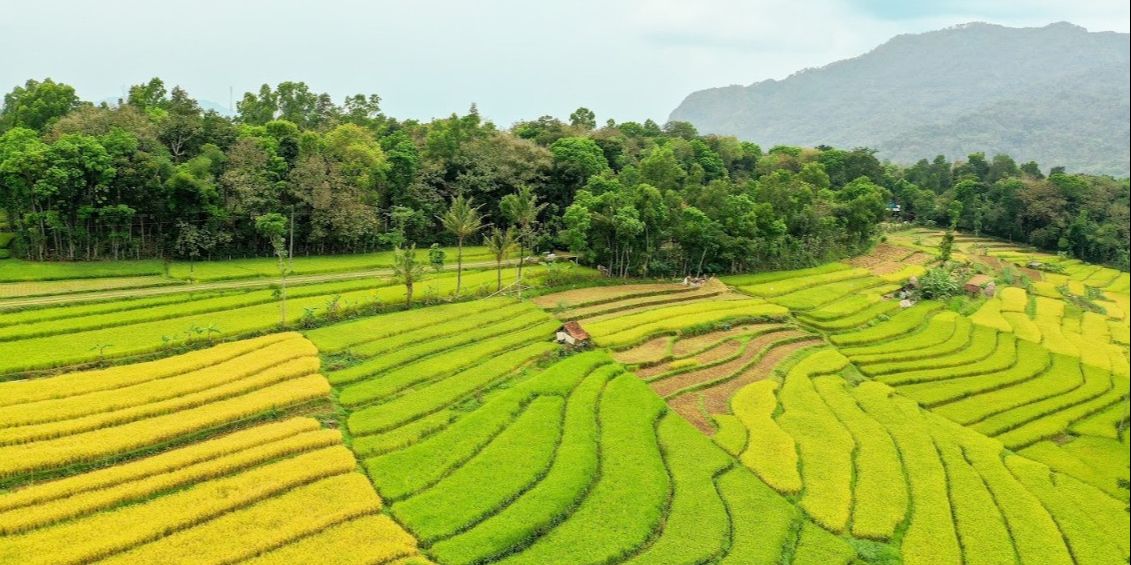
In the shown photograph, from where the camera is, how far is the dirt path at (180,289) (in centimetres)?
3297

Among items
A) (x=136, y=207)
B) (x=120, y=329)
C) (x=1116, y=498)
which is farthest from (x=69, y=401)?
(x=1116, y=498)

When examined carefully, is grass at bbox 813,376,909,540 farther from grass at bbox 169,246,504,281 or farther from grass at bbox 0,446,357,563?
grass at bbox 169,246,504,281

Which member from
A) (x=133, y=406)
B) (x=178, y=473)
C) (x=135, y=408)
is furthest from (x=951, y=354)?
(x=133, y=406)

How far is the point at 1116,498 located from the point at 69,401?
3927cm

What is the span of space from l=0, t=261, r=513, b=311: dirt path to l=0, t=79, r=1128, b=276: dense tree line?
4.86 meters

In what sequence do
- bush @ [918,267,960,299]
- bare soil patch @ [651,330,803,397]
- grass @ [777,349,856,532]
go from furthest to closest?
bush @ [918,267,960,299] < bare soil patch @ [651,330,803,397] < grass @ [777,349,856,532]

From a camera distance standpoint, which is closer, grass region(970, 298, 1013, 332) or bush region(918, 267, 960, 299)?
grass region(970, 298, 1013, 332)

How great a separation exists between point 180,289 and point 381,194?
21.2 metres

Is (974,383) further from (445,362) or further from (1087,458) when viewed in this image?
(445,362)

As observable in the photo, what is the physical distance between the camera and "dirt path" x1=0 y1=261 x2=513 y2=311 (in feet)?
108

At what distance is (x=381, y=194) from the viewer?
56.4m

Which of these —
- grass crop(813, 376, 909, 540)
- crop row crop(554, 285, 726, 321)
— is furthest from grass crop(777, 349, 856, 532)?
crop row crop(554, 285, 726, 321)

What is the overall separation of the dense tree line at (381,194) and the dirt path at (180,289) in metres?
4.86

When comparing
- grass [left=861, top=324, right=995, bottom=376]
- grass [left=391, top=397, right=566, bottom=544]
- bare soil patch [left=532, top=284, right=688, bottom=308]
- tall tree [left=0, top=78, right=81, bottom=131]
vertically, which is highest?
tall tree [left=0, top=78, right=81, bottom=131]
